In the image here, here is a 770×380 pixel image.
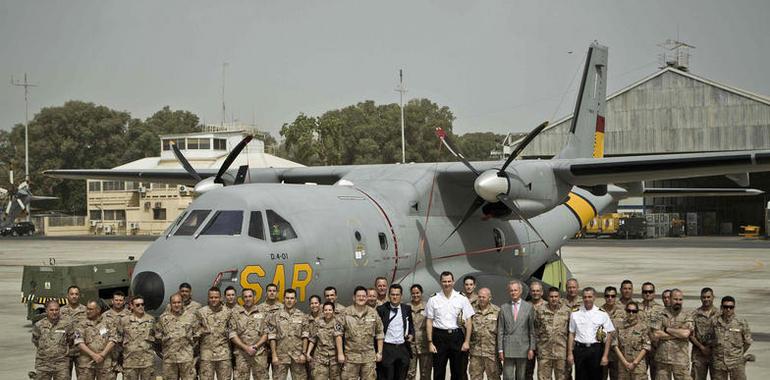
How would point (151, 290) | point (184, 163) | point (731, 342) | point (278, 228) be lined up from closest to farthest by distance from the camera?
point (731, 342) < point (151, 290) < point (278, 228) < point (184, 163)

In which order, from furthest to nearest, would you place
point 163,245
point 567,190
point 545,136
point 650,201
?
point 650,201 → point 545,136 → point 567,190 → point 163,245

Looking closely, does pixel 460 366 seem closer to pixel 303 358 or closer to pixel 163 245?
pixel 303 358

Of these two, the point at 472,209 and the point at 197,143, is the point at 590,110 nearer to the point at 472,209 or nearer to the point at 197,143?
the point at 472,209

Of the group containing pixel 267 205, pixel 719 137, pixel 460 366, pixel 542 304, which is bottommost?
pixel 460 366

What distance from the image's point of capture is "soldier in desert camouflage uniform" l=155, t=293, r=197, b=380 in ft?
33.6

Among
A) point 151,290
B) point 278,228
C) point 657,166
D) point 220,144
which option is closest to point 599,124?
point 657,166

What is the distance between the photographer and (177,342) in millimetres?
10258

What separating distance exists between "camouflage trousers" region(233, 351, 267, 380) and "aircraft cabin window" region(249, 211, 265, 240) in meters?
2.72

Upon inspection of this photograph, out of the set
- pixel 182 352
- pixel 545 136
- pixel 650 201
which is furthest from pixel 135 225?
pixel 182 352

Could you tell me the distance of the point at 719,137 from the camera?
60594 millimetres

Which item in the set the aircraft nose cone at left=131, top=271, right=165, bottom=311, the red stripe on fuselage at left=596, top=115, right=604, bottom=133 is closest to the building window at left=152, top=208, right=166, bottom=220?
the red stripe on fuselage at left=596, top=115, right=604, bottom=133

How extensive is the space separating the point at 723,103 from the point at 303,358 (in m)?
56.7

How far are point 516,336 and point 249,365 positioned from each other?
129 inches

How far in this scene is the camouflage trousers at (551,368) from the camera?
1026 centimetres
